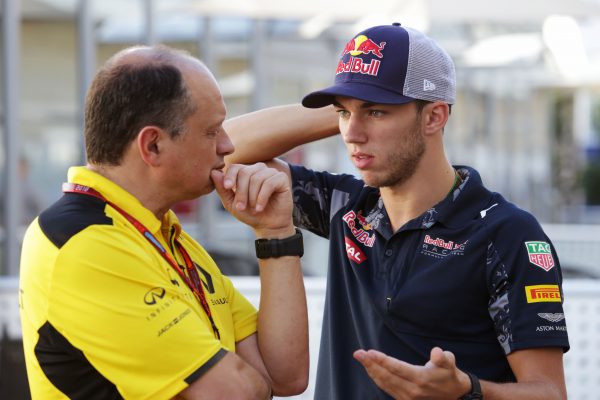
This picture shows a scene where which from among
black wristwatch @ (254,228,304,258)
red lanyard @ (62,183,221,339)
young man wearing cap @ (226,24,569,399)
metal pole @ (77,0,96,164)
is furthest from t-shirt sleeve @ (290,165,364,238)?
metal pole @ (77,0,96,164)

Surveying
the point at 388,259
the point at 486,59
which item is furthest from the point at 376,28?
the point at 486,59

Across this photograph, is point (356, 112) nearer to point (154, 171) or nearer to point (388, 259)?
point (388, 259)

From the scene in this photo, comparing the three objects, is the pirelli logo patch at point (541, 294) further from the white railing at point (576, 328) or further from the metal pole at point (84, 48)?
the metal pole at point (84, 48)

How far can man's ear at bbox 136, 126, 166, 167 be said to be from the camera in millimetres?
2229

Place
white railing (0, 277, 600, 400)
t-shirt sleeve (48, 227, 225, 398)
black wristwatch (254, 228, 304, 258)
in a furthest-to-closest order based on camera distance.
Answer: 1. white railing (0, 277, 600, 400)
2. black wristwatch (254, 228, 304, 258)
3. t-shirt sleeve (48, 227, 225, 398)

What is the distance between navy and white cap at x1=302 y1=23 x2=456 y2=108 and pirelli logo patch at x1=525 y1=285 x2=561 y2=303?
58 cm

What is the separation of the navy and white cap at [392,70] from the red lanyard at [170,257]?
0.61m

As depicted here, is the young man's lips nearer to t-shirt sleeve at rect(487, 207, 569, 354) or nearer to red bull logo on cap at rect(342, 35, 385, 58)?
red bull logo on cap at rect(342, 35, 385, 58)

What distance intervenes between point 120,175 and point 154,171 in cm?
8

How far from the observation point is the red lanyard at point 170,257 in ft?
7.32

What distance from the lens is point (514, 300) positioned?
236 centimetres

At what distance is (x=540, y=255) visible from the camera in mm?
2402

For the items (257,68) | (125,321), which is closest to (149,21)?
(257,68)

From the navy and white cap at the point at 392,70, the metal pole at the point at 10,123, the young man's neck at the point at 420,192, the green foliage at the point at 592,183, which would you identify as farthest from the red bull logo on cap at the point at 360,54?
the green foliage at the point at 592,183
